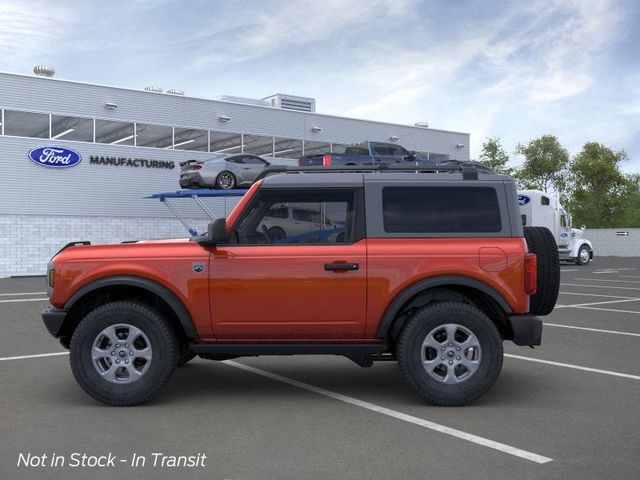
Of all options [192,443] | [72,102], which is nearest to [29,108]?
[72,102]

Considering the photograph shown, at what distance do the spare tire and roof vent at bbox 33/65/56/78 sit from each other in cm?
2663

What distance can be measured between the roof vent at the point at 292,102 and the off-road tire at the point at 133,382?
30831 millimetres

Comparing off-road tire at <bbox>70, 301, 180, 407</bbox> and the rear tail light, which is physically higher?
the rear tail light

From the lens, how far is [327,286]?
5.82 meters

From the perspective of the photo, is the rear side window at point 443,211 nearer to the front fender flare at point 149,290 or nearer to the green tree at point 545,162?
the front fender flare at point 149,290

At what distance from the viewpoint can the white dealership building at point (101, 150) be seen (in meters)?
27.4

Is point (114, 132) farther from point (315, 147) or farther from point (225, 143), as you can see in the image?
point (315, 147)

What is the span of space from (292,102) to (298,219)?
31467 millimetres

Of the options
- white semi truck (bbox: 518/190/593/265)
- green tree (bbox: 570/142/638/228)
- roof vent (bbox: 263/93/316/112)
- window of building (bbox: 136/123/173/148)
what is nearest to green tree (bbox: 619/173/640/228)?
green tree (bbox: 570/142/638/228)

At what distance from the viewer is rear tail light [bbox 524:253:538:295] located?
5809mm

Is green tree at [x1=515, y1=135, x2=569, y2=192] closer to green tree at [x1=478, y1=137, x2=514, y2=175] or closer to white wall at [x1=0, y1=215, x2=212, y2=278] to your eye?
green tree at [x1=478, y1=137, x2=514, y2=175]

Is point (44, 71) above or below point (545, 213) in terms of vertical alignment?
above

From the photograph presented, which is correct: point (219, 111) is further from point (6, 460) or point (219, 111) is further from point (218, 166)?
point (6, 460)

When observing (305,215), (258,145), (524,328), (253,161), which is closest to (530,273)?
(524,328)
